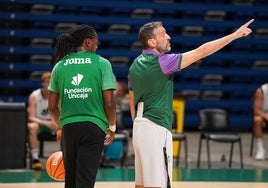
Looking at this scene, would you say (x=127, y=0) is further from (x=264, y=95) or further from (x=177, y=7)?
(x=264, y=95)

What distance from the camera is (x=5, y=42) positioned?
712 inches

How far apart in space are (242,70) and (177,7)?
237cm

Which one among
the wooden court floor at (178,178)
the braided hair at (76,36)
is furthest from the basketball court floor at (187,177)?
the braided hair at (76,36)

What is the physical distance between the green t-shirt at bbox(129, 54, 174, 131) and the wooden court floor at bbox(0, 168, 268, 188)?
3.97 metres

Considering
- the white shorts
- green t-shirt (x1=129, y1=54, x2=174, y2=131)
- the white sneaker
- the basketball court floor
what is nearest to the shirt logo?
green t-shirt (x1=129, y1=54, x2=174, y2=131)

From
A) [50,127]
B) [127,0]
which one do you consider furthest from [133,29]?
[50,127]

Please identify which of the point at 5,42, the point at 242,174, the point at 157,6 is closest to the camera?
the point at 242,174

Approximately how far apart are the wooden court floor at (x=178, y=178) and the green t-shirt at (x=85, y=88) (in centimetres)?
421

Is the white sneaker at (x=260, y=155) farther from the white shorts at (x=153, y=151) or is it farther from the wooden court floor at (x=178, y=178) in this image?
the white shorts at (x=153, y=151)

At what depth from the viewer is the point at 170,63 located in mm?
6508

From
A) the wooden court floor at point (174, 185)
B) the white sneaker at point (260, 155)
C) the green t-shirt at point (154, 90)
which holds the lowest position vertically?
the white sneaker at point (260, 155)

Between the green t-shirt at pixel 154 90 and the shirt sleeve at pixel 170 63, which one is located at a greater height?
the shirt sleeve at pixel 170 63

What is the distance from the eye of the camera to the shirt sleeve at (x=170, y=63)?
6.49 m

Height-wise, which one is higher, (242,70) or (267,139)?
(242,70)
